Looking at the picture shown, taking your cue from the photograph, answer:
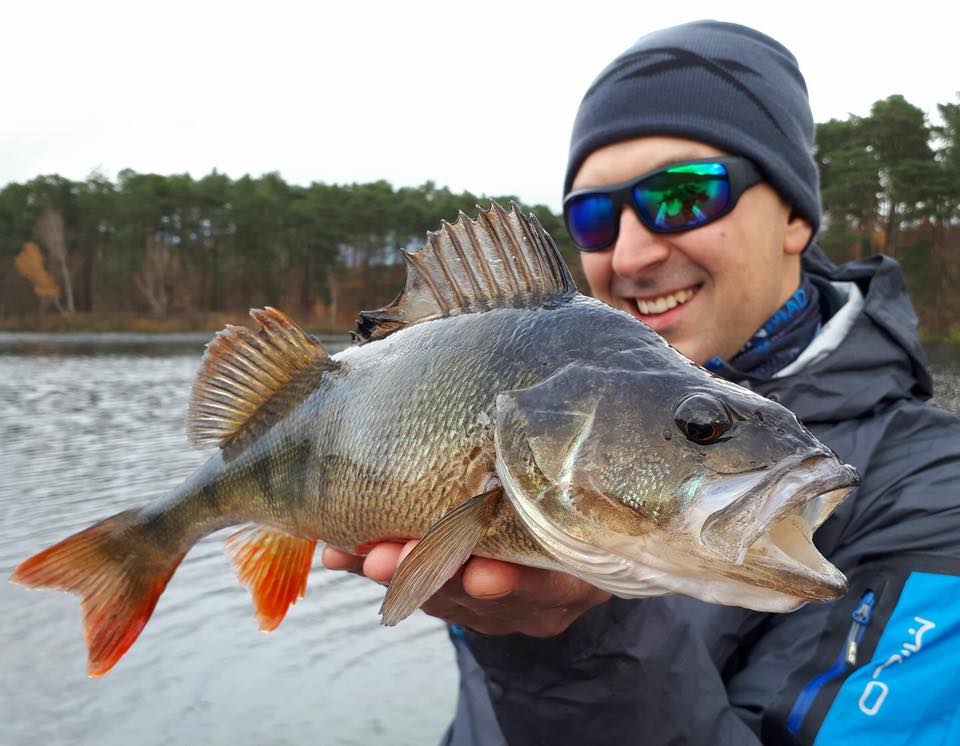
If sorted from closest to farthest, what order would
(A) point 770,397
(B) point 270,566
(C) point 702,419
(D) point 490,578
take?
(C) point 702,419 < (D) point 490,578 < (B) point 270,566 < (A) point 770,397

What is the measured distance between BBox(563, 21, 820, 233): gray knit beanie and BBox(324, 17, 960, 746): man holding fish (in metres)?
0.01

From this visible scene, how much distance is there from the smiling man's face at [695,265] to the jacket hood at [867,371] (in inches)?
12.3

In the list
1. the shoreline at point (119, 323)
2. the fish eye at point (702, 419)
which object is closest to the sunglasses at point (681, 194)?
the fish eye at point (702, 419)

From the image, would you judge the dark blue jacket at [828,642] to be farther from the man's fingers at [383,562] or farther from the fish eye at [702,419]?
the fish eye at [702,419]

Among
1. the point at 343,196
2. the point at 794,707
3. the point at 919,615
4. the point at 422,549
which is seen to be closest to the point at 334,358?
the point at 422,549

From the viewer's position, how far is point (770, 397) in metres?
2.75

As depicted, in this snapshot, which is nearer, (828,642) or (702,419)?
(702,419)

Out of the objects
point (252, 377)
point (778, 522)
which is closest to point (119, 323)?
point (252, 377)

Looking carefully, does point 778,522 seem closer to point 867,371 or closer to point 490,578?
point 490,578

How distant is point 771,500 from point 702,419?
0.19 metres

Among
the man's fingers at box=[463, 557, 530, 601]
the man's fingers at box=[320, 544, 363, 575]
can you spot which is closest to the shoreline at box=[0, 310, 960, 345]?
the man's fingers at box=[320, 544, 363, 575]

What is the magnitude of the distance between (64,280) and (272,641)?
52.4 m

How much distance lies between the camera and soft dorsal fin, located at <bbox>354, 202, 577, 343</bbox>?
1886 mm

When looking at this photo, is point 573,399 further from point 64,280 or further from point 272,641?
point 64,280
